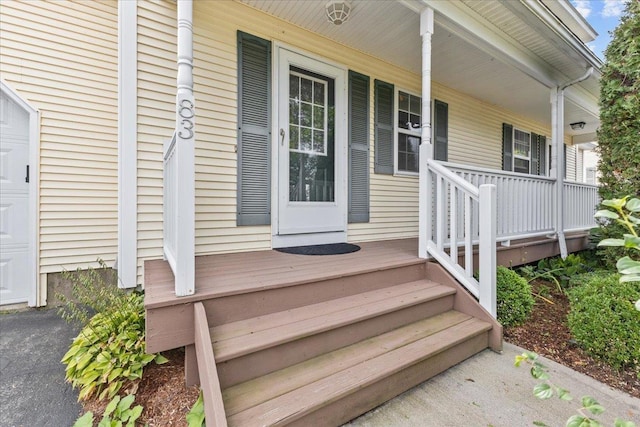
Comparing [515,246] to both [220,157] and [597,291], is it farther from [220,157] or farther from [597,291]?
[220,157]

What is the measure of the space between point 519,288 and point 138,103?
3639 millimetres

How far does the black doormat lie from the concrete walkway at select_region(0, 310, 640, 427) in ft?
4.82

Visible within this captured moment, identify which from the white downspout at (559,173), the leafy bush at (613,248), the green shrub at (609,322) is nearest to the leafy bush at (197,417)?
the green shrub at (609,322)

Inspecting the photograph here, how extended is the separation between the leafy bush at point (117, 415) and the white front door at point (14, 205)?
72.6 inches

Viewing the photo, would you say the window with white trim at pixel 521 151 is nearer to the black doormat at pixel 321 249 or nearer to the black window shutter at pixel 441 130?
the black window shutter at pixel 441 130

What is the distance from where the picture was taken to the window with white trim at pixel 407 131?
4.34 m

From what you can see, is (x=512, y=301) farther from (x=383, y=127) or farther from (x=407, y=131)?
(x=407, y=131)

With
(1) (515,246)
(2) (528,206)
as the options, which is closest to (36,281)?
(1) (515,246)

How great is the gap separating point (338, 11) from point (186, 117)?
2256mm

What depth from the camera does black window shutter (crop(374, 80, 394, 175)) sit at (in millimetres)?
4059

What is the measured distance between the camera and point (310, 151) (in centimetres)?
349

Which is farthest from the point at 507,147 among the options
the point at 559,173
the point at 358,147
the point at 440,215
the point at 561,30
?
the point at 440,215

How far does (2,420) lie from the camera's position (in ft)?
5.15

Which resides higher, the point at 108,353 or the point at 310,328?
the point at 310,328
